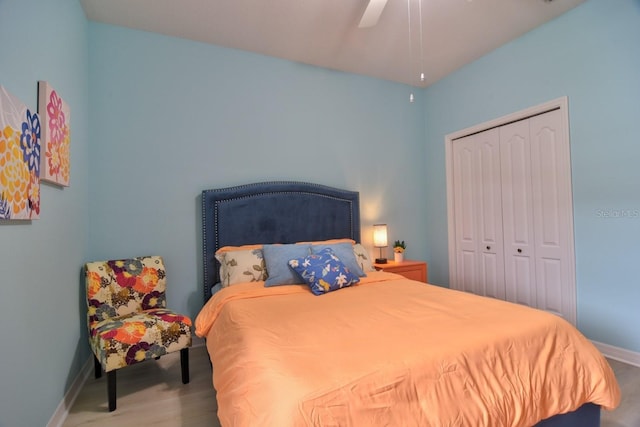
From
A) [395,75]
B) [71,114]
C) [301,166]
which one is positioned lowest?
[301,166]

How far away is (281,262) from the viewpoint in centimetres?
251

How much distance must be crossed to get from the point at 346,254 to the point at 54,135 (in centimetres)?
216

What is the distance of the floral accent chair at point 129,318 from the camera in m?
1.89

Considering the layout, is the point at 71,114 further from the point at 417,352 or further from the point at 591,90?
the point at 591,90

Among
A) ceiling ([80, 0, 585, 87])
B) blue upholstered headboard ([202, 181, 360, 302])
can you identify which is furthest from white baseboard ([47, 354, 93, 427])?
ceiling ([80, 0, 585, 87])

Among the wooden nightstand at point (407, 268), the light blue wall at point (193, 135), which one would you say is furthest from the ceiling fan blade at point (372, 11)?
the wooden nightstand at point (407, 268)

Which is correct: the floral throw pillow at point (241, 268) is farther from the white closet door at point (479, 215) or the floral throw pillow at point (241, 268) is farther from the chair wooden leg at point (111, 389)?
the white closet door at point (479, 215)

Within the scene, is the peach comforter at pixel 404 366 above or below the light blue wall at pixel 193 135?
below

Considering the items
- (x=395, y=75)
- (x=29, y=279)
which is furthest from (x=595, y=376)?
(x=395, y=75)

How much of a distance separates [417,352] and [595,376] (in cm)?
95

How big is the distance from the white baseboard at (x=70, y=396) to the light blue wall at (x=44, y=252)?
0.16 ft

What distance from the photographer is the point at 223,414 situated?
1.21 meters

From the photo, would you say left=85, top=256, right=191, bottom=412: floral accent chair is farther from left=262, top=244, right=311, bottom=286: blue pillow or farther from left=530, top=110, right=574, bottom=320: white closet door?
left=530, top=110, right=574, bottom=320: white closet door

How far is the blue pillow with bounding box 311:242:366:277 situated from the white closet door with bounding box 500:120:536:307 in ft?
5.51
